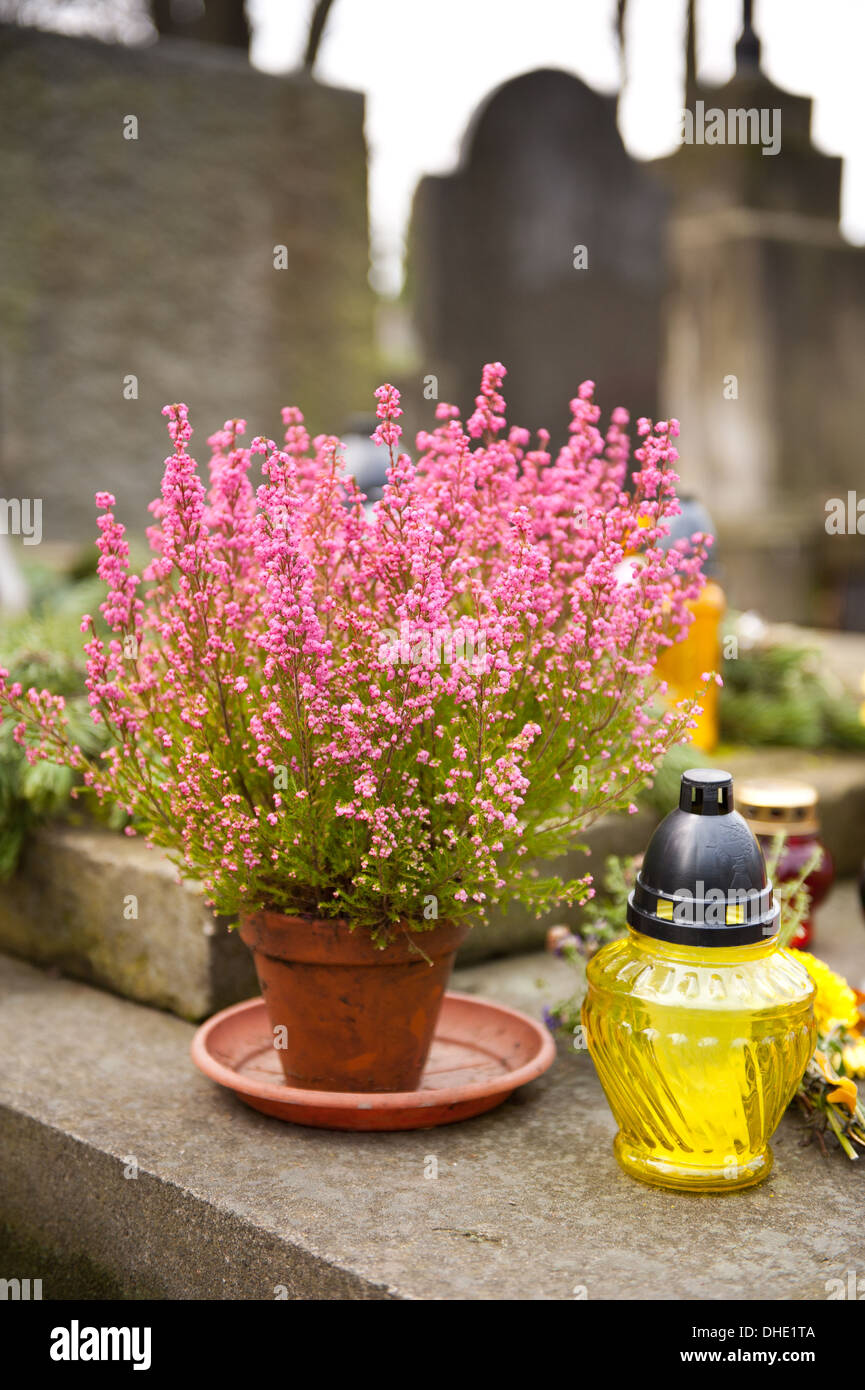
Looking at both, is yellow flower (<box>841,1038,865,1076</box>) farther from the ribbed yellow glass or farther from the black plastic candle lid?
the black plastic candle lid

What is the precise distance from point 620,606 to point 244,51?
7.11m

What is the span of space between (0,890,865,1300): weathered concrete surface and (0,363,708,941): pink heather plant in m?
0.33

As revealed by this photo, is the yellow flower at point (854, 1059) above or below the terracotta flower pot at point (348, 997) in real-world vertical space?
below

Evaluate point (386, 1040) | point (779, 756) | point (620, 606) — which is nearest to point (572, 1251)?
point (386, 1040)

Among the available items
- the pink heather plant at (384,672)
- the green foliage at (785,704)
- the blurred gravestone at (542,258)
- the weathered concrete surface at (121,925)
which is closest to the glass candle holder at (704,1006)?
the pink heather plant at (384,672)

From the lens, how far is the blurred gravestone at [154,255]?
474cm

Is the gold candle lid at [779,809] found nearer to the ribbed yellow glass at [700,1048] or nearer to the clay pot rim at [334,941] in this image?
the ribbed yellow glass at [700,1048]

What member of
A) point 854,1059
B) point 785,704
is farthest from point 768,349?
point 854,1059

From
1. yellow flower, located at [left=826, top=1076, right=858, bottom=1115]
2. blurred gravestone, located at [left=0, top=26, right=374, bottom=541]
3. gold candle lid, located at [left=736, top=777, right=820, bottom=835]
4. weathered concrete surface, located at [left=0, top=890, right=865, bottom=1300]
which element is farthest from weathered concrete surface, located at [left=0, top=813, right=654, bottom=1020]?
blurred gravestone, located at [left=0, top=26, right=374, bottom=541]

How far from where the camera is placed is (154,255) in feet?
16.2

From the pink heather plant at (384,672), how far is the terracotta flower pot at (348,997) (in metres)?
0.04

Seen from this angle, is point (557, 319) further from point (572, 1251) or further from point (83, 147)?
point (572, 1251)

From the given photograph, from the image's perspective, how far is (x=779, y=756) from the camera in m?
3.26

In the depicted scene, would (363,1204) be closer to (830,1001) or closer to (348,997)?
(348,997)
